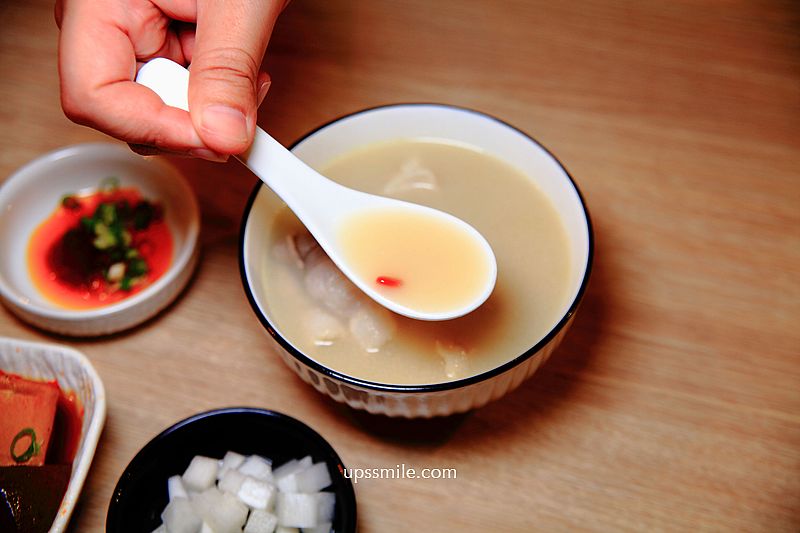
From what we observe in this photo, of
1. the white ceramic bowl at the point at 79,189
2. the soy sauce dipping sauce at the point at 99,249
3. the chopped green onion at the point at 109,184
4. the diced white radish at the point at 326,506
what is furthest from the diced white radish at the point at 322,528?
the chopped green onion at the point at 109,184

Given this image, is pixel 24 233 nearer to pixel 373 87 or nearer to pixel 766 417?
pixel 373 87

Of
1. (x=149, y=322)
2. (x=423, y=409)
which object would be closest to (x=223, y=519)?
(x=423, y=409)

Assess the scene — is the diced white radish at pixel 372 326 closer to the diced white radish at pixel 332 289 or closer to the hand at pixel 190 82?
the diced white radish at pixel 332 289

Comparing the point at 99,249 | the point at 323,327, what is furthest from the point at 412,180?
the point at 99,249

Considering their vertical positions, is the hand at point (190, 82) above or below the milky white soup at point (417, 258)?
above

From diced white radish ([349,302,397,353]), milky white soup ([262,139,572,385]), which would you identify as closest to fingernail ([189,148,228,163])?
milky white soup ([262,139,572,385])

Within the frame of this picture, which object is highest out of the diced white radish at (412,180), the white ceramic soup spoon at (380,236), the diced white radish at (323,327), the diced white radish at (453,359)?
the white ceramic soup spoon at (380,236)

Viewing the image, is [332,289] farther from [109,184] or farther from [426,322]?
[109,184]
